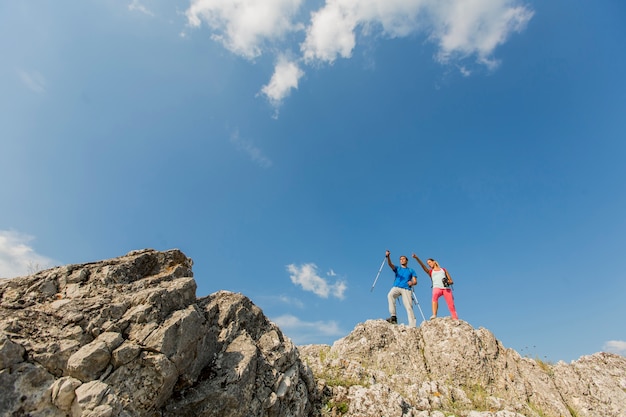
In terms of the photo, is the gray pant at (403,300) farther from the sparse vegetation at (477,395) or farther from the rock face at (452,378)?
the sparse vegetation at (477,395)

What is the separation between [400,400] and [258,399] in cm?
436

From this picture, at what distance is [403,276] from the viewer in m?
17.0

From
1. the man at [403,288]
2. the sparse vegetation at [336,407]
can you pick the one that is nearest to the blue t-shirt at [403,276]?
the man at [403,288]

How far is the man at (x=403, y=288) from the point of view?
16.4m

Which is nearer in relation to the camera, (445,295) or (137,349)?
(137,349)

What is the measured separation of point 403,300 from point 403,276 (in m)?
1.16

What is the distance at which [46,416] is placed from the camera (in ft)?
17.8

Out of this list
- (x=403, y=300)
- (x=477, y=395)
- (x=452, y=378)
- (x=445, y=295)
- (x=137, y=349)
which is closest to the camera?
(x=137, y=349)

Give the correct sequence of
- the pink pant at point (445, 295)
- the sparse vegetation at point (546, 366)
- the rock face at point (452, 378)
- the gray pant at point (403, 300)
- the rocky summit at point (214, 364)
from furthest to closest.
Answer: the gray pant at point (403, 300) → the pink pant at point (445, 295) → the sparse vegetation at point (546, 366) → the rock face at point (452, 378) → the rocky summit at point (214, 364)

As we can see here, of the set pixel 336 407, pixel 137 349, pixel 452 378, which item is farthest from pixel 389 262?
pixel 137 349

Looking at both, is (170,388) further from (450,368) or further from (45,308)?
(450,368)

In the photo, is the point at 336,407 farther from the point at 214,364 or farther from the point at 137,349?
the point at 137,349

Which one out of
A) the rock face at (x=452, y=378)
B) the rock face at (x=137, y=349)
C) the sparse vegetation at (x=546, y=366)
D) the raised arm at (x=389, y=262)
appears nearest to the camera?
the rock face at (x=137, y=349)

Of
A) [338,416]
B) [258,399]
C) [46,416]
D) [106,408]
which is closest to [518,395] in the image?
[338,416]
